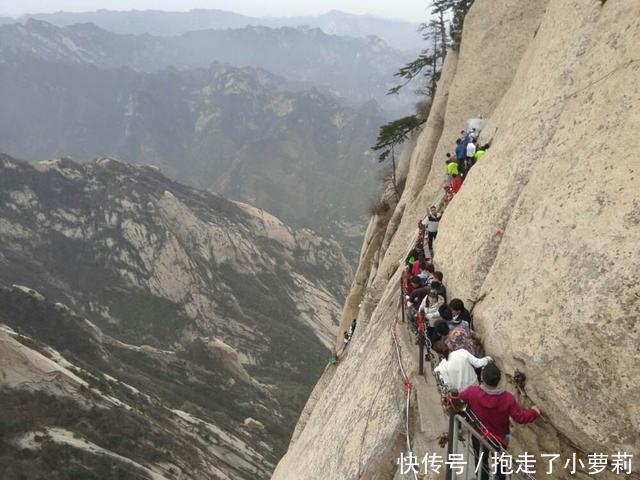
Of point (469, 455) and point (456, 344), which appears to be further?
point (456, 344)

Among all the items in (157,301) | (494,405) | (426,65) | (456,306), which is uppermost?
(157,301)

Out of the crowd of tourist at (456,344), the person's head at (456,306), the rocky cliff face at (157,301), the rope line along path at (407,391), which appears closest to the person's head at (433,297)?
the crowd of tourist at (456,344)

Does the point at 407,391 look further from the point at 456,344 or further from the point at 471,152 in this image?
the point at 471,152

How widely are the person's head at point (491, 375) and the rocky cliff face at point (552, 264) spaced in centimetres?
149

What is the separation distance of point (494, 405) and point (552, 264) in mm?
3357

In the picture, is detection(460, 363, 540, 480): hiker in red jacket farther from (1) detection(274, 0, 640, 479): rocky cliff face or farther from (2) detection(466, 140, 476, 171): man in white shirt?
(2) detection(466, 140, 476, 171): man in white shirt

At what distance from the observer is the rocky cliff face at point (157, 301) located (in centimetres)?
9525

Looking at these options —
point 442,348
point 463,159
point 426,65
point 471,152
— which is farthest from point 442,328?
point 426,65

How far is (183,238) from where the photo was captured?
7298 inches

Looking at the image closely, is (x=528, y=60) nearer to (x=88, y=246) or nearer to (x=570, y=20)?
(x=570, y=20)

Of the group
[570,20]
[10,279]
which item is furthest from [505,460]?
[10,279]

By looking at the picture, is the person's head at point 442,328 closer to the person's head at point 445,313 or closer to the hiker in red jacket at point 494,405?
the person's head at point 445,313

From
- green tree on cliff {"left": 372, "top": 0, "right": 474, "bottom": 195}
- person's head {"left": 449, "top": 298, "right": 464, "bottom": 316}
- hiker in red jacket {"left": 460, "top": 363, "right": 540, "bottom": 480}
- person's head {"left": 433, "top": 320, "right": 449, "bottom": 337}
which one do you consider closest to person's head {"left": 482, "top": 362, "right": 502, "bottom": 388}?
hiker in red jacket {"left": 460, "top": 363, "right": 540, "bottom": 480}

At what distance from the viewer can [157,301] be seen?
162625mm
